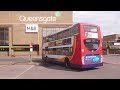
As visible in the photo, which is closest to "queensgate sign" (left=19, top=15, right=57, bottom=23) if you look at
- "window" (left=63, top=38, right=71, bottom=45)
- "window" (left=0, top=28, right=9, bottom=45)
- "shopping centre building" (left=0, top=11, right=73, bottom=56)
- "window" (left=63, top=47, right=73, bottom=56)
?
"shopping centre building" (left=0, top=11, right=73, bottom=56)

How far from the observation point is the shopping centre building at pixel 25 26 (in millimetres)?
53500

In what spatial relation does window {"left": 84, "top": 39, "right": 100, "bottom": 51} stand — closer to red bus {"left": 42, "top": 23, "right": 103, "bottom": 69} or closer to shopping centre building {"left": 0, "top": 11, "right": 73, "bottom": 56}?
red bus {"left": 42, "top": 23, "right": 103, "bottom": 69}

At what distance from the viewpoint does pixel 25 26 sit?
2121 inches

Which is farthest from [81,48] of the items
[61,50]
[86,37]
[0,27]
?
[0,27]

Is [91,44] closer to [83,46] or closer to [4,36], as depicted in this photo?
[83,46]

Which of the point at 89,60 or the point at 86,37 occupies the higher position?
the point at 86,37

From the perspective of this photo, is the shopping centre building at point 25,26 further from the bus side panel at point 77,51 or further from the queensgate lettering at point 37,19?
the bus side panel at point 77,51

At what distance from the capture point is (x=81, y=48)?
1592cm

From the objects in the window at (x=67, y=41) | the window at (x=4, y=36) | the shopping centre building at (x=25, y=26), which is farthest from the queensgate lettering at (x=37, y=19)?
the window at (x=67, y=41)

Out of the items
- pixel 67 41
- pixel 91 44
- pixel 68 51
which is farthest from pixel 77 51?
pixel 67 41
